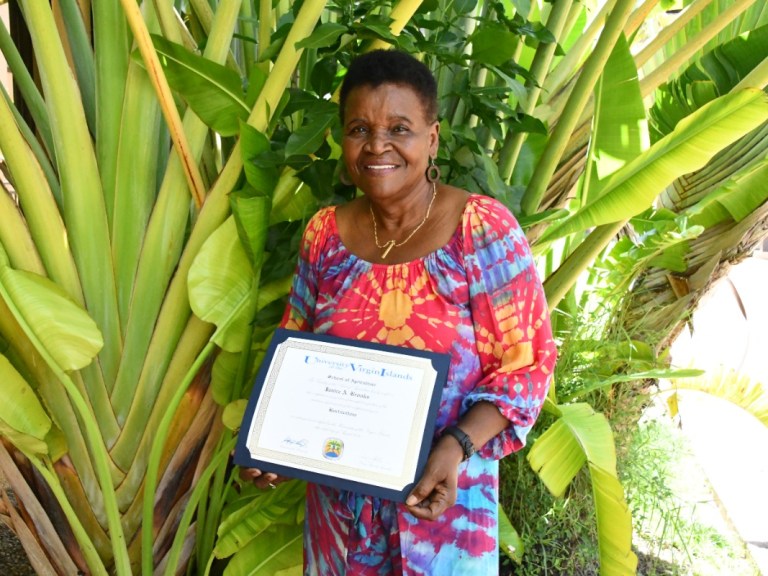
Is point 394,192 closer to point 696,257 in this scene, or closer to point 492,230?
point 492,230

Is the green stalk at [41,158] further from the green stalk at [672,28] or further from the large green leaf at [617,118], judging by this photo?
the green stalk at [672,28]

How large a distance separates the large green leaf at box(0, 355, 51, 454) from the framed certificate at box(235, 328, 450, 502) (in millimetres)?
510

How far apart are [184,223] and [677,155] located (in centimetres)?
101

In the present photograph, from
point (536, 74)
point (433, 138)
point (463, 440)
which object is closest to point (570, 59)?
point (536, 74)

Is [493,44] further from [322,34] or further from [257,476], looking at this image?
[257,476]

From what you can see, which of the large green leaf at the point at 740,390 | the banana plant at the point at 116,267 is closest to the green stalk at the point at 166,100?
the banana plant at the point at 116,267

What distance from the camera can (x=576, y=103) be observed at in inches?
64.9

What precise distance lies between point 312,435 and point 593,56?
1.10 m

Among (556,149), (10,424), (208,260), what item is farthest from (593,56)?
(10,424)

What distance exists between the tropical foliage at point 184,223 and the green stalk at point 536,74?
104mm

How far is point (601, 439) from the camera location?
4.74ft

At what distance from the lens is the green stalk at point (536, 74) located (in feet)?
5.57

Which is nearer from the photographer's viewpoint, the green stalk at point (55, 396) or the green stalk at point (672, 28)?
the green stalk at point (55, 396)

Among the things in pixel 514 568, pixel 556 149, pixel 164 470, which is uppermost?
pixel 556 149
